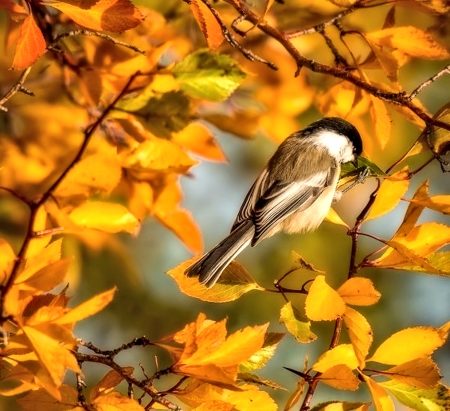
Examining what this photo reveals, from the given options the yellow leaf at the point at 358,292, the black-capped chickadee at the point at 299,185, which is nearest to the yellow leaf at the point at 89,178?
the yellow leaf at the point at 358,292

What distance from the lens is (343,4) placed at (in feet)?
4.50

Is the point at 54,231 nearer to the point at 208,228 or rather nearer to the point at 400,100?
the point at 400,100

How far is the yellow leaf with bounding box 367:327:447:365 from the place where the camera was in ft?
3.74

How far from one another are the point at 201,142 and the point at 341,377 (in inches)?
23.8

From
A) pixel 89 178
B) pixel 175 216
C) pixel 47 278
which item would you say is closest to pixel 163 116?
pixel 175 216

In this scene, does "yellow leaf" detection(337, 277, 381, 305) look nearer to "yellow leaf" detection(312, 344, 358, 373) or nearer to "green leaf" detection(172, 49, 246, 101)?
"yellow leaf" detection(312, 344, 358, 373)

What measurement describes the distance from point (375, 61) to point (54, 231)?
67 cm

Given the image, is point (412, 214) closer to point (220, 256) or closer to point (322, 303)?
point (322, 303)

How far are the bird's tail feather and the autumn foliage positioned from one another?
29 mm

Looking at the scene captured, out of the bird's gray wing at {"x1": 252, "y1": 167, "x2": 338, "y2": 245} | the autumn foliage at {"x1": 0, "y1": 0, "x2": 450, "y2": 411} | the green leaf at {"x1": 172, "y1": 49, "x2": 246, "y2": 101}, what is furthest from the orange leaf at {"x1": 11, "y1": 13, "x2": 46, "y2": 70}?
the bird's gray wing at {"x1": 252, "y1": 167, "x2": 338, "y2": 245}

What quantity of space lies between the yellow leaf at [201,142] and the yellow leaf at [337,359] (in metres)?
0.55

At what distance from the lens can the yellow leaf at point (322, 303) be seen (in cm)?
108

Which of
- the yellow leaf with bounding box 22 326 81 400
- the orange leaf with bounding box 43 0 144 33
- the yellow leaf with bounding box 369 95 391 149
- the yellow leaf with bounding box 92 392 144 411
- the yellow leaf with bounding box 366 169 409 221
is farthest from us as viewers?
the yellow leaf with bounding box 369 95 391 149

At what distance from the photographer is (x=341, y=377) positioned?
43.3 inches
